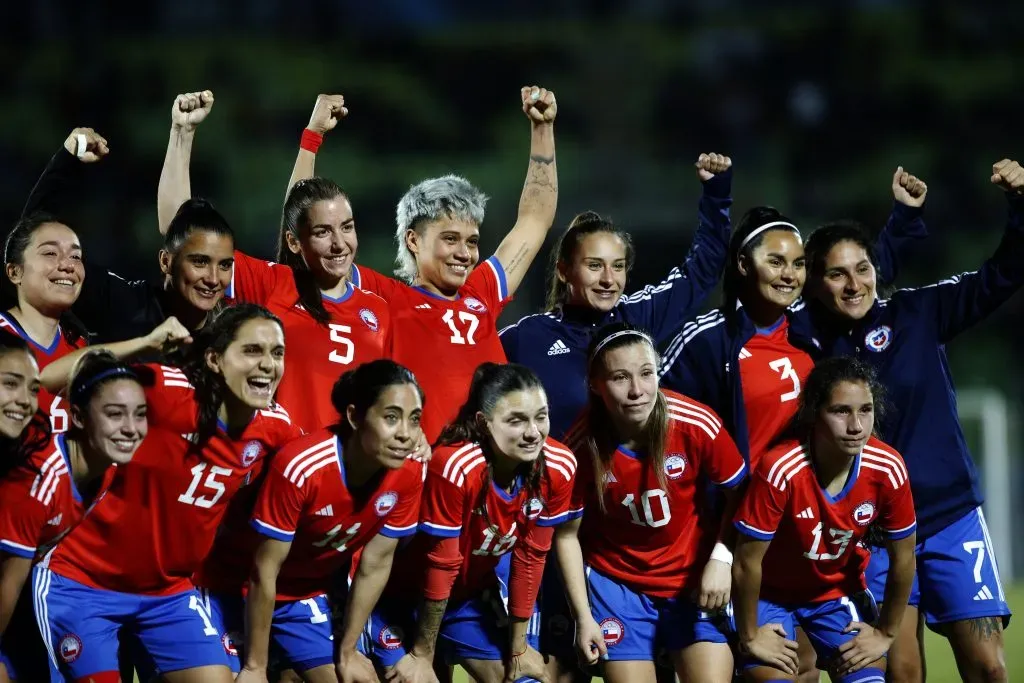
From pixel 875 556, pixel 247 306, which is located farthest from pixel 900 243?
pixel 247 306

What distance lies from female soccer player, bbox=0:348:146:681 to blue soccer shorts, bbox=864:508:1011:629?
98.7 inches

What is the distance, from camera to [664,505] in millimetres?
4332

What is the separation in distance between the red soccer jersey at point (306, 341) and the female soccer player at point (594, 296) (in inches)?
23.3

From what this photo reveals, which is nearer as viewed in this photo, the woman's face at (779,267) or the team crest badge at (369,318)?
the team crest badge at (369,318)

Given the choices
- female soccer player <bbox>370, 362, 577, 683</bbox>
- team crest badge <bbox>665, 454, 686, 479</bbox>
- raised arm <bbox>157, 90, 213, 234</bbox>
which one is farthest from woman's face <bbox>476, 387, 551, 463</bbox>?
raised arm <bbox>157, 90, 213, 234</bbox>

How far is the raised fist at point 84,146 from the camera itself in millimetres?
4469

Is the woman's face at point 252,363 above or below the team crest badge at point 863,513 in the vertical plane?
above

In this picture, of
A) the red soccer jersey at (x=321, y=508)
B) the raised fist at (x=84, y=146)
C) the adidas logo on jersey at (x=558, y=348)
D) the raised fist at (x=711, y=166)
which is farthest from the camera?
the raised fist at (x=711, y=166)

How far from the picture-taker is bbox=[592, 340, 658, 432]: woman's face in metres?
4.14

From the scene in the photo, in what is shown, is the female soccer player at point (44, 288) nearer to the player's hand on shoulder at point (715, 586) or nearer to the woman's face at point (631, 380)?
the woman's face at point (631, 380)

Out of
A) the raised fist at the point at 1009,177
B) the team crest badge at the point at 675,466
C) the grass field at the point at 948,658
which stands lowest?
the grass field at the point at 948,658

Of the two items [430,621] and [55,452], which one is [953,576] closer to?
[430,621]

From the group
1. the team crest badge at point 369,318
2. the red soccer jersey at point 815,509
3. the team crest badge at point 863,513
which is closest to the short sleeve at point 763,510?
the red soccer jersey at point 815,509

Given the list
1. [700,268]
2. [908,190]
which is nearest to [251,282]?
[700,268]
